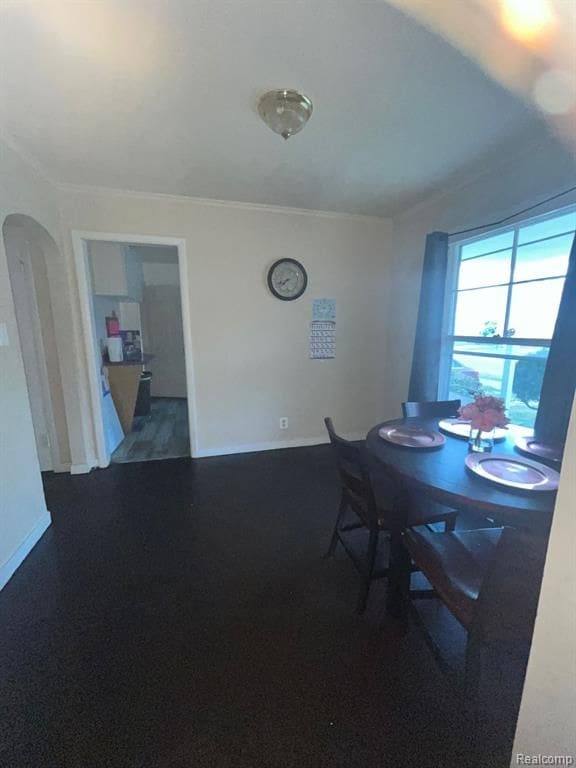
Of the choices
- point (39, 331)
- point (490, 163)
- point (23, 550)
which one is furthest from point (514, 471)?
point (39, 331)

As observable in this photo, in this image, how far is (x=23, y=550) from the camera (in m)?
1.90

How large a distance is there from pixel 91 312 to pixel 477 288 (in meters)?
3.34

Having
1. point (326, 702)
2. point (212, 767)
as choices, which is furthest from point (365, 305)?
point (212, 767)

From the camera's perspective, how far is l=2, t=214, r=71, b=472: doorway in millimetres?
2584

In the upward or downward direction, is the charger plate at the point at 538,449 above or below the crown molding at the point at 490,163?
below

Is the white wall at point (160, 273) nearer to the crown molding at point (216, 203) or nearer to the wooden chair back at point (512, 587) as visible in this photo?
the crown molding at point (216, 203)

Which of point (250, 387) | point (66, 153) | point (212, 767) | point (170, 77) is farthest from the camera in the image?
point (250, 387)

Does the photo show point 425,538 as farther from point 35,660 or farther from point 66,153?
point 66,153

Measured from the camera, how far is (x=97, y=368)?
3023 mm

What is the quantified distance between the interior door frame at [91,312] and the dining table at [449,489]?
2.05 metres

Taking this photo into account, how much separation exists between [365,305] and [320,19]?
100 inches

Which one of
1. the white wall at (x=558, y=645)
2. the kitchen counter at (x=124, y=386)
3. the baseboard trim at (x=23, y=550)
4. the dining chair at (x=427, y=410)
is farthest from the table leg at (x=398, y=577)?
the kitchen counter at (x=124, y=386)

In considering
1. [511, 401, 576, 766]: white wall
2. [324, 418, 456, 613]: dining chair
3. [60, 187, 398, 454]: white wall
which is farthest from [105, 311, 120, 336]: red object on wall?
[511, 401, 576, 766]: white wall

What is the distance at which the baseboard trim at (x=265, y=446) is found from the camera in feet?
11.1
